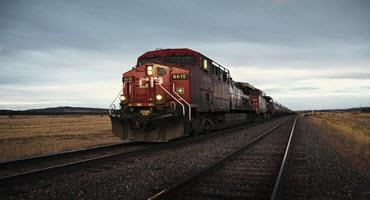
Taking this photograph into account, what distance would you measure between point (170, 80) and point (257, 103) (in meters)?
21.4

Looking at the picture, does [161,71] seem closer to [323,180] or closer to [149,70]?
[149,70]

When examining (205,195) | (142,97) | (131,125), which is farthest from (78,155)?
(205,195)

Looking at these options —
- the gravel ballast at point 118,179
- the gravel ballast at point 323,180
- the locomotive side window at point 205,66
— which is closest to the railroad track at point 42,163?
the gravel ballast at point 118,179

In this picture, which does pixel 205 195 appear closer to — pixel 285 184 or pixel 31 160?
pixel 285 184

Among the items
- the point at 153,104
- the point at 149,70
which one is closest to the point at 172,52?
the point at 149,70

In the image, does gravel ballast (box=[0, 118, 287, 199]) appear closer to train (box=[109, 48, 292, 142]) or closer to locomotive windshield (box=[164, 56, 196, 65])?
train (box=[109, 48, 292, 142])

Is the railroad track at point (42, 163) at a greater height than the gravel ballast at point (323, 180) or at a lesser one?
greater

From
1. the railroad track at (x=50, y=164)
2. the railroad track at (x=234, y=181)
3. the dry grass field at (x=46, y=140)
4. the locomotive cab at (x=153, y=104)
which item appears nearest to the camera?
the railroad track at (x=234, y=181)

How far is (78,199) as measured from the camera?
5184 millimetres

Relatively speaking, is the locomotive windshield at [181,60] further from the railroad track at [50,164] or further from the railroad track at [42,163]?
the railroad track at [42,163]

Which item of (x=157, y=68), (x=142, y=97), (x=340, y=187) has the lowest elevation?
(x=340, y=187)

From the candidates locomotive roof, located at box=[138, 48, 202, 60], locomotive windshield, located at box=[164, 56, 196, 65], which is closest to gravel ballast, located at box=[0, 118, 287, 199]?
locomotive windshield, located at box=[164, 56, 196, 65]

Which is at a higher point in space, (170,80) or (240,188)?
(170,80)

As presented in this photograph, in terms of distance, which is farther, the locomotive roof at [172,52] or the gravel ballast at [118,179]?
the locomotive roof at [172,52]
